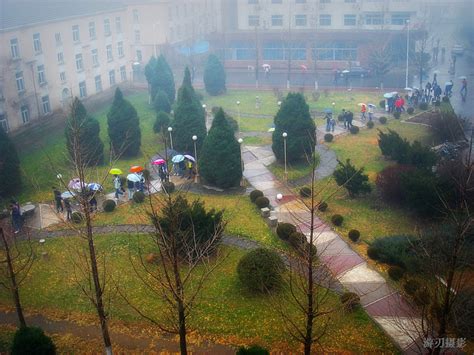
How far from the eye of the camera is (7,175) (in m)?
25.4

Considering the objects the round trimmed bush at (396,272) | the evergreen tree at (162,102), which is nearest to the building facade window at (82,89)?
the evergreen tree at (162,102)

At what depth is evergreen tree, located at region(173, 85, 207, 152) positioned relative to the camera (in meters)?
28.7

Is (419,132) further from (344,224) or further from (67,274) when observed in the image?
(67,274)

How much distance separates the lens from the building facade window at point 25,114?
1448 inches

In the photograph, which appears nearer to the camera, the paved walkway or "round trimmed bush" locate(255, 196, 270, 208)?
the paved walkway

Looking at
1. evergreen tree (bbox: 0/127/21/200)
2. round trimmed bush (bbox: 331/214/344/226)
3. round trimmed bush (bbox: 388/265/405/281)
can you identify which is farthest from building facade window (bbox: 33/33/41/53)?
round trimmed bush (bbox: 388/265/405/281)

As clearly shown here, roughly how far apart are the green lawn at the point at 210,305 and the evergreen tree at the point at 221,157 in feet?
19.6

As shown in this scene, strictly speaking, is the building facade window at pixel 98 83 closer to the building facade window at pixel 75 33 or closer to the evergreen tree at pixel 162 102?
the building facade window at pixel 75 33

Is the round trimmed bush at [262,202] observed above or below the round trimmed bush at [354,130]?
below

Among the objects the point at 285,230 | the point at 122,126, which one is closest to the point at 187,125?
the point at 122,126

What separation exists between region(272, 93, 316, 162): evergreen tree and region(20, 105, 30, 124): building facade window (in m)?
19.7

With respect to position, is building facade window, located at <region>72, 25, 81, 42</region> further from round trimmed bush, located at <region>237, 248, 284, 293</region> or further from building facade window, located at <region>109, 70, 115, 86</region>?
round trimmed bush, located at <region>237, 248, 284, 293</region>

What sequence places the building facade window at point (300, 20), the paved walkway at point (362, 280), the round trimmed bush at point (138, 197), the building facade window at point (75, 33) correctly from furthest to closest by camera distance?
the building facade window at point (300, 20), the building facade window at point (75, 33), the round trimmed bush at point (138, 197), the paved walkway at point (362, 280)

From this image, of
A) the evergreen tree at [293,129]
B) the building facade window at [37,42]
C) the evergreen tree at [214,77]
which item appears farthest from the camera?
the evergreen tree at [214,77]
